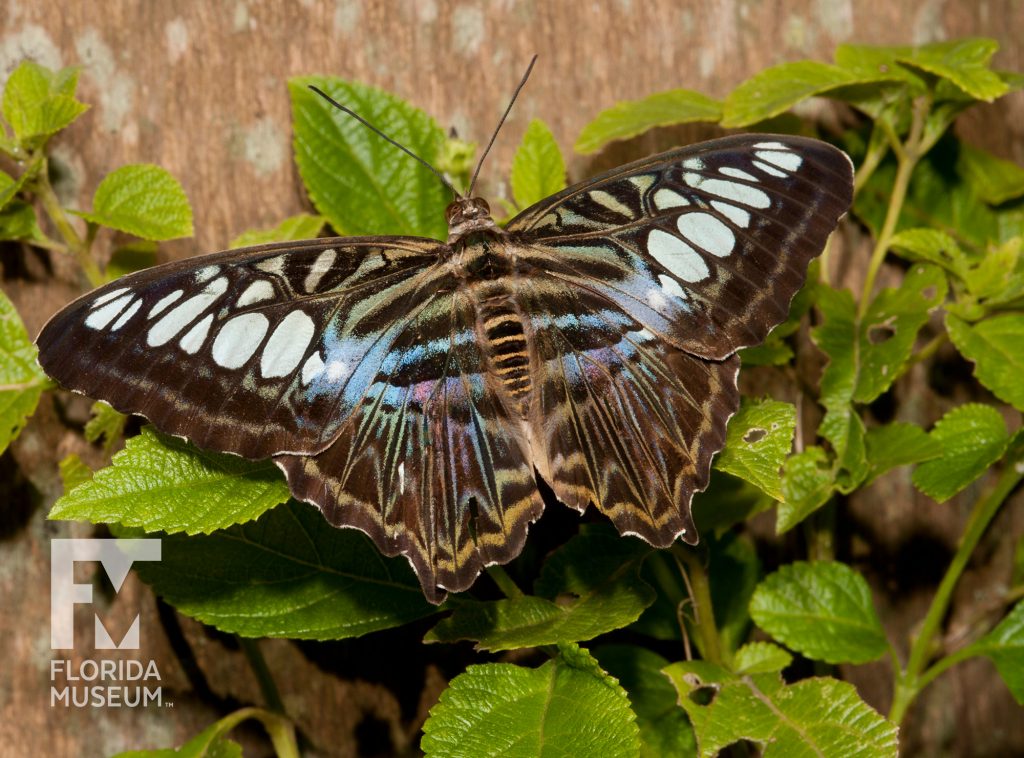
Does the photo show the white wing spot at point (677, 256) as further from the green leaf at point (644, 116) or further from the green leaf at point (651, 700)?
the green leaf at point (651, 700)

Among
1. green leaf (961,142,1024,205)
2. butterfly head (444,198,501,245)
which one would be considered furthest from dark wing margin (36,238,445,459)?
green leaf (961,142,1024,205)

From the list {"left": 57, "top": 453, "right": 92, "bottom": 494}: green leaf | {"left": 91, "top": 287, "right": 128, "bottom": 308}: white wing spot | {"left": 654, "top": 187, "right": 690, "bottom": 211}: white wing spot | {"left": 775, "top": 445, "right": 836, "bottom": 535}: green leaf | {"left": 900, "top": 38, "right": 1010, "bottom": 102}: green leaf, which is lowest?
{"left": 775, "top": 445, "right": 836, "bottom": 535}: green leaf

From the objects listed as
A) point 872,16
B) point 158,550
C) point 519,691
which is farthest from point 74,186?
point 872,16

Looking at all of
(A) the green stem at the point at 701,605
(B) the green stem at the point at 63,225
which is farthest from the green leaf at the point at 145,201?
(A) the green stem at the point at 701,605

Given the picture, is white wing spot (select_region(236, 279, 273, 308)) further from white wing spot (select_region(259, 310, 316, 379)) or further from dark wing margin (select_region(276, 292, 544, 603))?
dark wing margin (select_region(276, 292, 544, 603))

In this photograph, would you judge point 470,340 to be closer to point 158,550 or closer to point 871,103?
point 158,550
